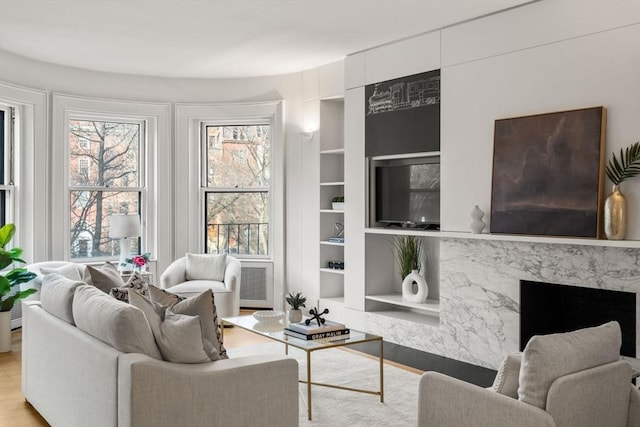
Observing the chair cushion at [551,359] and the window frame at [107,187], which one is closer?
the chair cushion at [551,359]

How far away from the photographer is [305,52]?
20.0 feet

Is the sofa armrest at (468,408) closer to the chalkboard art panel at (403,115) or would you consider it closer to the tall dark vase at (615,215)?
the tall dark vase at (615,215)

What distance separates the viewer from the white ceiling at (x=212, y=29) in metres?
4.61

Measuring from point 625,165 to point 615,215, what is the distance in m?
0.33

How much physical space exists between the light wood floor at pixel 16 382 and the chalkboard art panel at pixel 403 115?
191 centimetres

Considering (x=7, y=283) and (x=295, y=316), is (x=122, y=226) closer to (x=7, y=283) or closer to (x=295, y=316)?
(x=7, y=283)

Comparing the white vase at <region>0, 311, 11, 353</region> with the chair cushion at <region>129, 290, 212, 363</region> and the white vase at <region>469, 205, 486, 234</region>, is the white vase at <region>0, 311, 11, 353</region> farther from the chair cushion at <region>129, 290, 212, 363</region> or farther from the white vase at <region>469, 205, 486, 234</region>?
the white vase at <region>469, 205, 486, 234</region>

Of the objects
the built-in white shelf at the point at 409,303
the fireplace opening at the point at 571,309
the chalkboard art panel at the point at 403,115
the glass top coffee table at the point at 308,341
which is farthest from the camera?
the built-in white shelf at the point at 409,303

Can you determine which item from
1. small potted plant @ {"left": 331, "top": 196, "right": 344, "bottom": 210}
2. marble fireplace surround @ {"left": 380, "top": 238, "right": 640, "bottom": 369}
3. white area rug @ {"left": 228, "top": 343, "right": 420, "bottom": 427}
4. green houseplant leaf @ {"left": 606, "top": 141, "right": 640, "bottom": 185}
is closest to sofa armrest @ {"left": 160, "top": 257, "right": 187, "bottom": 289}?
white area rug @ {"left": 228, "top": 343, "right": 420, "bottom": 427}

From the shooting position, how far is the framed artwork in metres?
4.04

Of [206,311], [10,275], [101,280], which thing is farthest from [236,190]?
[206,311]

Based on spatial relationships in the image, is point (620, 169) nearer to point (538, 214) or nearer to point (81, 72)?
point (538, 214)

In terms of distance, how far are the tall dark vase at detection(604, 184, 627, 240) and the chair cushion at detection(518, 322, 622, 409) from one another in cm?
Answer: 157

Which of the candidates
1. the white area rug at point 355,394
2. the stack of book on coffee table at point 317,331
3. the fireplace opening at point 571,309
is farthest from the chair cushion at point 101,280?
the fireplace opening at point 571,309
